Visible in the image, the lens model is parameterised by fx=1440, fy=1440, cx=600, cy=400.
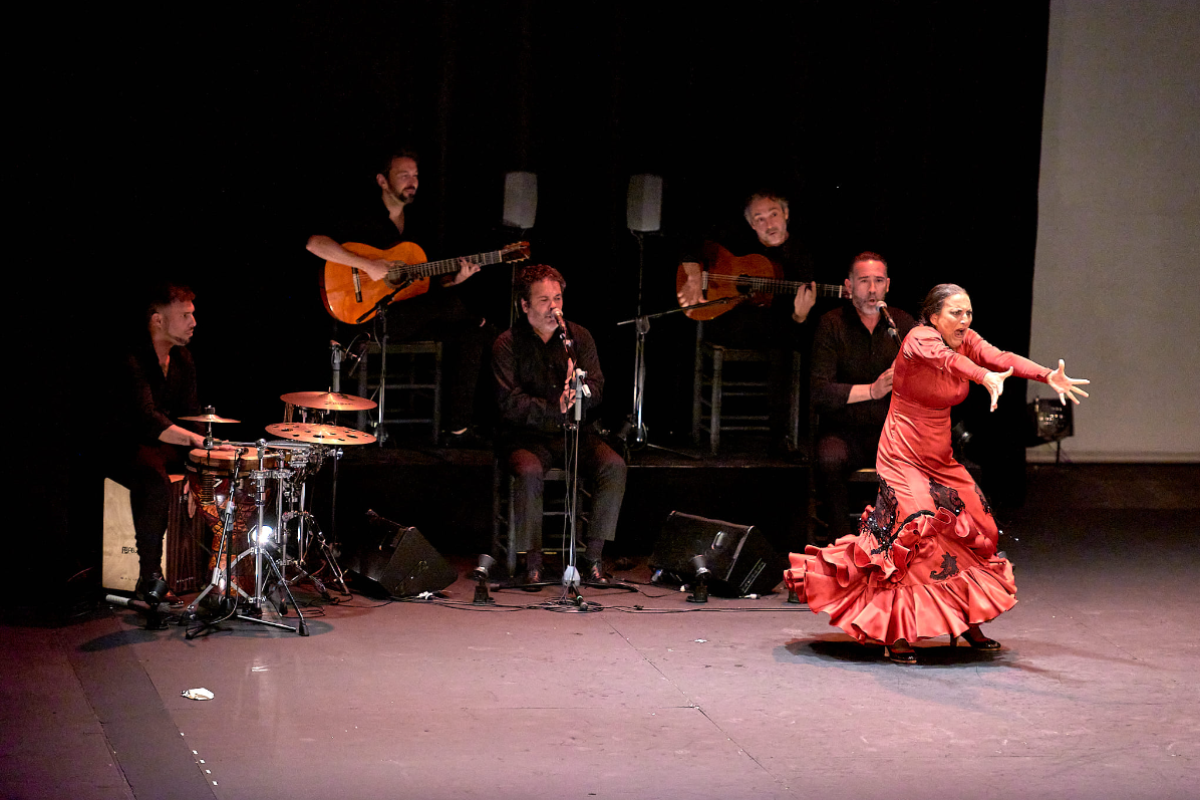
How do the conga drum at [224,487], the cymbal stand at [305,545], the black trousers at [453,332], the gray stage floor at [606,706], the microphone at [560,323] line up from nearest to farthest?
the gray stage floor at [606,706], the conga drum at [224,487], the cymbal stand at [305,545], the microphone at [560,323], the black trousers at [453,332]

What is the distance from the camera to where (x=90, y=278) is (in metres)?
6.07

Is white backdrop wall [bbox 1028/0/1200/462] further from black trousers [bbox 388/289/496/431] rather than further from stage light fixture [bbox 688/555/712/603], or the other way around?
black trousers [bbox 388/289/496/431]

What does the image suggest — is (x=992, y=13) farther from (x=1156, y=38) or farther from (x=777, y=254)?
(x=777, y=254)

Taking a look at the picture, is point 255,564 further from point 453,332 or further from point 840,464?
point 840,464

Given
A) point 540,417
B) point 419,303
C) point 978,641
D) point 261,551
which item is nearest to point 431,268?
point 419,303

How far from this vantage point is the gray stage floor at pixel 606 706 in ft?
12.8

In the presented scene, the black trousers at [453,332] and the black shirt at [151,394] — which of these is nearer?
the black shirt at [151,394]

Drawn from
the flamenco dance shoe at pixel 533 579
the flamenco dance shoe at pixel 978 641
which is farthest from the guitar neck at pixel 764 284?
the flamenco dance shoe at pixel 978 641

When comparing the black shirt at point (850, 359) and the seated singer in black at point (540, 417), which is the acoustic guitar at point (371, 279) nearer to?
the seated singer in black at point (540, 417)

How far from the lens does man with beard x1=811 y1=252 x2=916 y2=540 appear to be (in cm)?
630

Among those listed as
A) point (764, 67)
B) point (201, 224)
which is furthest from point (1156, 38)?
point (201, 224)

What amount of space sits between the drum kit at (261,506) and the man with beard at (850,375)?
199 centimetres

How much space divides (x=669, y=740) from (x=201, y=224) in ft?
12.4

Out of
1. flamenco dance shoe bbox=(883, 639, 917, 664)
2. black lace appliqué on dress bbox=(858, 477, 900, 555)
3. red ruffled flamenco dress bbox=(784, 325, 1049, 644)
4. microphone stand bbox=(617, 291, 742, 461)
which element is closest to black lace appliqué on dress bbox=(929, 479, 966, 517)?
red ruffled flamenco dress bbox=(784, 325, 1049, 644)
